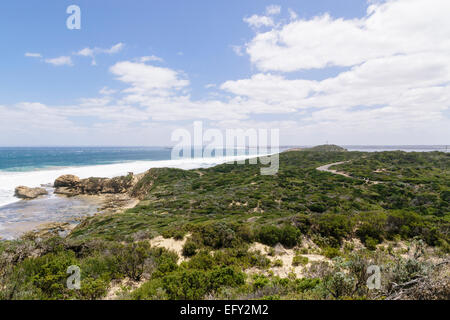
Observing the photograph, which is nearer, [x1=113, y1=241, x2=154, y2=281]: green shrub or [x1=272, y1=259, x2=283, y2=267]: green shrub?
[x1=113, y1=241, x2=154, y2=281]: green shrub

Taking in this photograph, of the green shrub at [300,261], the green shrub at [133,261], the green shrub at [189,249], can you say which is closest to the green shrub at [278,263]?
the green shrub at [300,261]

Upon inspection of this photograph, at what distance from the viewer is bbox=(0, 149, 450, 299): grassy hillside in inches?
175

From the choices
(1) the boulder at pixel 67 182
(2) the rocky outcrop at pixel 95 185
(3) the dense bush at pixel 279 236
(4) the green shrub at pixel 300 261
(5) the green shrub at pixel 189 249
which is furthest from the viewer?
(1) the boulder at pixel 67 182

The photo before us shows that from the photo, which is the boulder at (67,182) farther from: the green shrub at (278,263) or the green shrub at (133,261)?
the green shrub at (278,263)

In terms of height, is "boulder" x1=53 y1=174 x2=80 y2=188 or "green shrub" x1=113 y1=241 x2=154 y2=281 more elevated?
"green shrub" x1=113 y1=241 x2=154 y2=281

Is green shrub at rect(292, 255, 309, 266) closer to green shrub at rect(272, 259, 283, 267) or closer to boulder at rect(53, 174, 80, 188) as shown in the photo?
green shrub at rect(272, 259, 283, 267)

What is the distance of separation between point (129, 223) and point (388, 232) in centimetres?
1444

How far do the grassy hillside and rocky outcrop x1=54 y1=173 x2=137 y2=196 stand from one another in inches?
648

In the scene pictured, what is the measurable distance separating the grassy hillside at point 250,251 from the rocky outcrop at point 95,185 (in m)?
→ 16.5

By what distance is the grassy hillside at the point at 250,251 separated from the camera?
4.44 m

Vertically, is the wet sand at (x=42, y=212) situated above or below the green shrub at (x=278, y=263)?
below

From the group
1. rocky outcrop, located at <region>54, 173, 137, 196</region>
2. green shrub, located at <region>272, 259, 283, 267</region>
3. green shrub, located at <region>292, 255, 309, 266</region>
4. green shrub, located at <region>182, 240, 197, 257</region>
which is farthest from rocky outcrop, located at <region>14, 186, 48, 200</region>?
green shrub, located at <region>292, 255, 309, 266</region>

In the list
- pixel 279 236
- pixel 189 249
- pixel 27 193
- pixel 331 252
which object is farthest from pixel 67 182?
pixel 331 252
